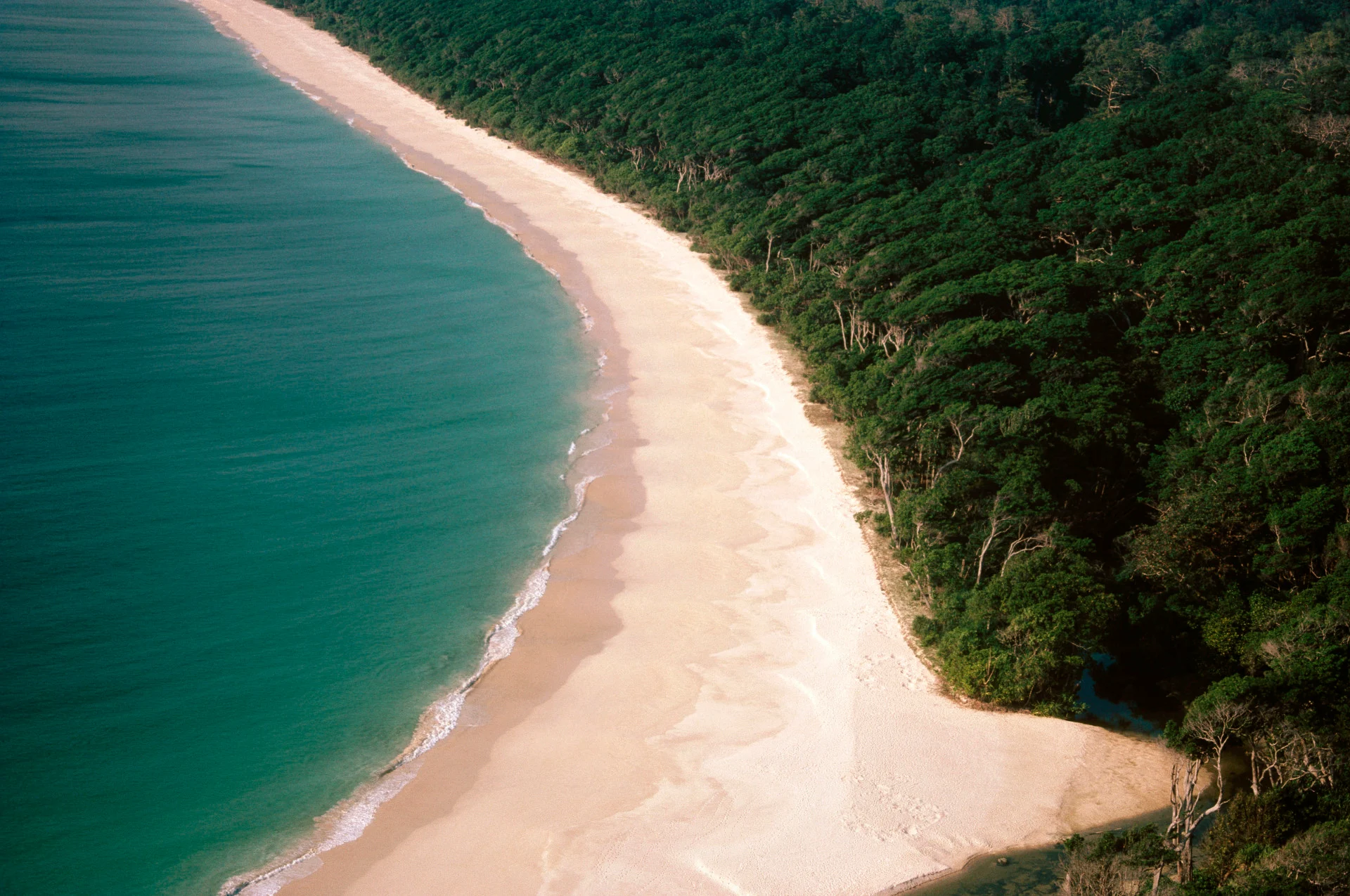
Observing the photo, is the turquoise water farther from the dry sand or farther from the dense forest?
the dense forest

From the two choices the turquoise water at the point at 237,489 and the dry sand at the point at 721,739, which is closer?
the dry sand at the point at 721,739

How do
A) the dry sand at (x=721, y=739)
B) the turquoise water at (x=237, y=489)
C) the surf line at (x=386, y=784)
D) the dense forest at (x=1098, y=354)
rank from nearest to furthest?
the surf line at (x=386, y=784)
the dry sand at (x=721, y=739)
the dense forest at (x=1098, y=354)
the turquoise water at (x=237, y=489)

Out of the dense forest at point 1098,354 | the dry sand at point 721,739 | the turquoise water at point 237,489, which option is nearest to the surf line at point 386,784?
the dry sand at point 721,739

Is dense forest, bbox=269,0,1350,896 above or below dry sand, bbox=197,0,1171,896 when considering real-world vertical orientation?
above

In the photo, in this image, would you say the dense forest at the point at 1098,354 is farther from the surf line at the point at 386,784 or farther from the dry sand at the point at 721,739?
the surf line at the point at 386,784

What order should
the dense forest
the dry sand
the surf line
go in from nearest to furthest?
the surf line
the dry sand
the dense forest

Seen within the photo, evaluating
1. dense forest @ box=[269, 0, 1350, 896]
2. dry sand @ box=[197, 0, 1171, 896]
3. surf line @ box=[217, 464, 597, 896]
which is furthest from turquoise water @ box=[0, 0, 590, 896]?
dense forest @ box=[269, 0, 1350, 896]
